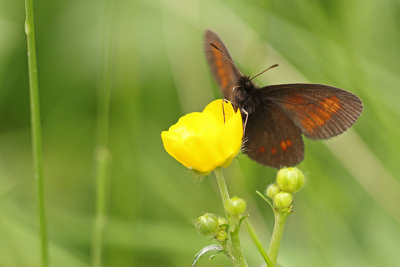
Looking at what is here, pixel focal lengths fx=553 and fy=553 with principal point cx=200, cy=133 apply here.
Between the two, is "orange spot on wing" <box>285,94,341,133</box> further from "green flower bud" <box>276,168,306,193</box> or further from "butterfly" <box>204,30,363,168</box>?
"green flower bud" <box>276,168,306,193</box>

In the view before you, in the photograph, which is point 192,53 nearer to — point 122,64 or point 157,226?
point 122,64

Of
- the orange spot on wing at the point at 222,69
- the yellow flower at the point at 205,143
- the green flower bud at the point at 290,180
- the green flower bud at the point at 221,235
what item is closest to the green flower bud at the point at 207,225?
the green flower bud at the point at 221,235

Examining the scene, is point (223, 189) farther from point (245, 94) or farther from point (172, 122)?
point (172, 122)

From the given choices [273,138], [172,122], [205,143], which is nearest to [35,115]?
[205,143]

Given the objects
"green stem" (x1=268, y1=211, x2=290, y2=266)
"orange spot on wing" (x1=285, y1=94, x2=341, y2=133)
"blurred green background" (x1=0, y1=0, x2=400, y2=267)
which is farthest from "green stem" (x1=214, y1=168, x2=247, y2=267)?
"blurred green background" (x1=0, y1=0, x2=400, y2=267)

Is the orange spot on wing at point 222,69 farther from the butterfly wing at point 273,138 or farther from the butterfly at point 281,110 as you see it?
the butterfly wing at point 273,138

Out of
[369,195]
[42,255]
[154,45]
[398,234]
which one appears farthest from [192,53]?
[42,255]
